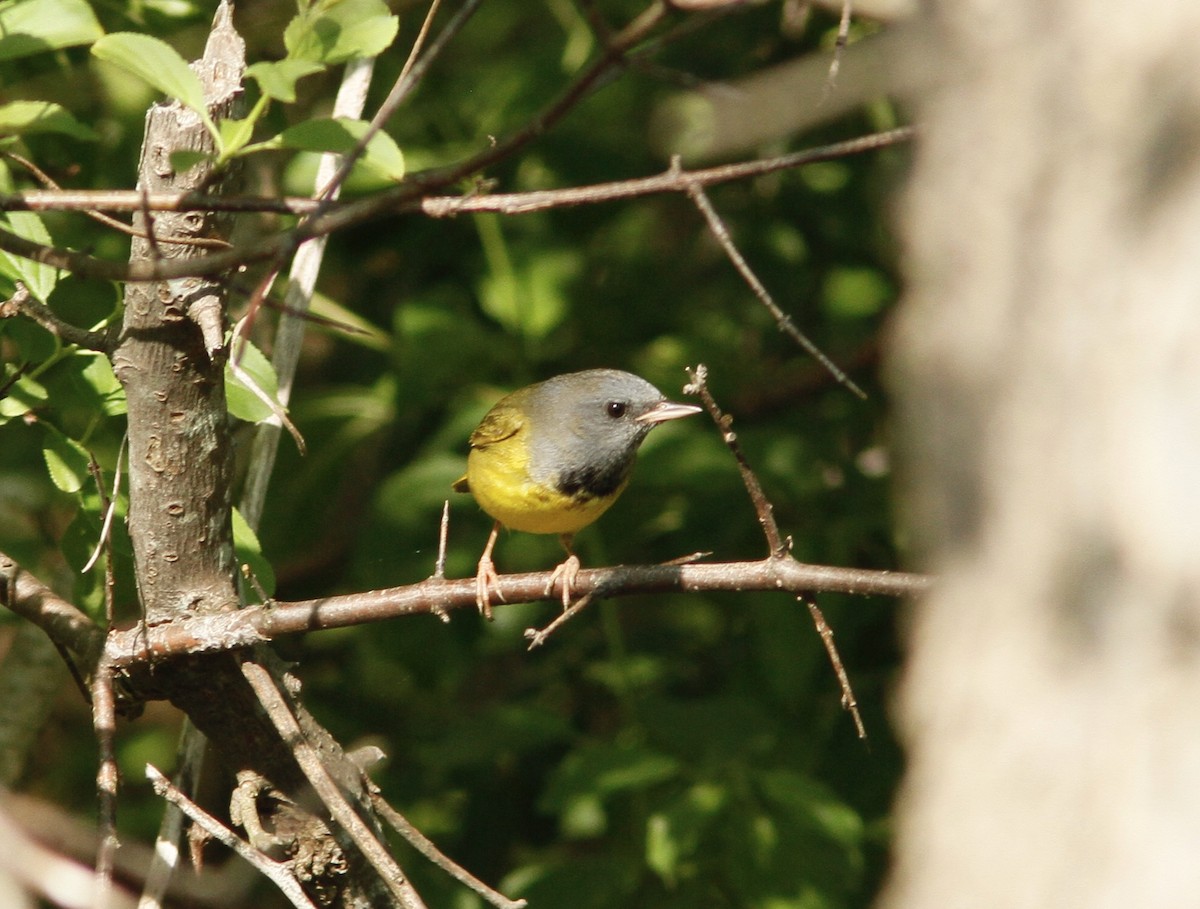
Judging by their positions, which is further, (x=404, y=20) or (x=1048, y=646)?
(x=404, y=20)

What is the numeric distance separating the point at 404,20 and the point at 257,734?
310 cm

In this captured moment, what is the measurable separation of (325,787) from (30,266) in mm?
1180

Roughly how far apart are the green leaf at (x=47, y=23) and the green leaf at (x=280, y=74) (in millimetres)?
530

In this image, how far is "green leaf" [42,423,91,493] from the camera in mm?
2676

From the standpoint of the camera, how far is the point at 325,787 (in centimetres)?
248

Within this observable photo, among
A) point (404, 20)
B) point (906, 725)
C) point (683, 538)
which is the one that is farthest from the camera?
point (404, 20)

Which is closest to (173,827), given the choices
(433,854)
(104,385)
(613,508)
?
(433,854)

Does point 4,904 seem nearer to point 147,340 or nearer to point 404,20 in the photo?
point 147,340

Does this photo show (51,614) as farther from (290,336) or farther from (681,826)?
(681,826)

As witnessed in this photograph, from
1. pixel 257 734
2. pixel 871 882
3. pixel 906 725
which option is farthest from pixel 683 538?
pixel 906 725

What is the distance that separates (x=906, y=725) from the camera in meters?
2.21

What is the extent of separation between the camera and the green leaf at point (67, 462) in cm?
268

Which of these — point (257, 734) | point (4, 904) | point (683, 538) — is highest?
point (4, 904)

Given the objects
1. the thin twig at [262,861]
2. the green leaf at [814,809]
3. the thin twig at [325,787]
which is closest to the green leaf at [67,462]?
the thin twig at [325,787]
